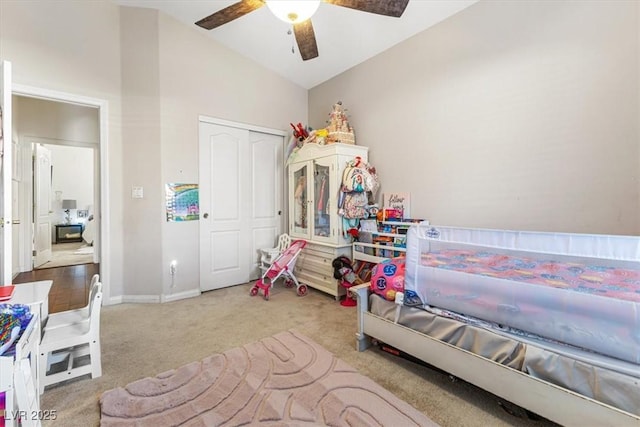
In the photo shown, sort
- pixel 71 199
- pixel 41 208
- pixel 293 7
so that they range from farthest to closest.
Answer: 1. pixel 71 199
2. pixel 41 208
3. pixel 293 7

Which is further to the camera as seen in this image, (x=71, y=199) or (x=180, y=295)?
(x=71, y=199)

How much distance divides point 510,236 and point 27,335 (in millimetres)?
2297

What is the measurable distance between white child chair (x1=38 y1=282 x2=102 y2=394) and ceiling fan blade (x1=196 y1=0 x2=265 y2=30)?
2.10m

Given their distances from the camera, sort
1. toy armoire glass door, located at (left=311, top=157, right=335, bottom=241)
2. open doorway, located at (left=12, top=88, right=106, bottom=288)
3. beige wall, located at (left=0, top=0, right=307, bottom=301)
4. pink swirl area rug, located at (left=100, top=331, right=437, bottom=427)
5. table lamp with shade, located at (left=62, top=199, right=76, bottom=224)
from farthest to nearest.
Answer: table lamp with shade, located at (left=62, top=199, right=76, bottom=224) → open doorway, located at (left=12, top=88, right=106, bottom=288) → toy armoire glass door, located at (left=311, top=157, right=335, bottom=241) → beige wall, located at (left=0, top=0, right=307, bottom=301) → pink swirl area rug, located at (left=100, top=331, right=437, bottom=427)

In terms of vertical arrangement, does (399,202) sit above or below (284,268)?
above

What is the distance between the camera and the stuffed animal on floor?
3.20m

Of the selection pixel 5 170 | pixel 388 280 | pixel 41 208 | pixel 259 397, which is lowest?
pixel 259 397

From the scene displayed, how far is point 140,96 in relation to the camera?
3230 mm

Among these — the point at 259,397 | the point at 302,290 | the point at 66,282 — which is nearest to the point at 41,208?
the point at 66,282

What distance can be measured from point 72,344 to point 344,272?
2299 millimetres

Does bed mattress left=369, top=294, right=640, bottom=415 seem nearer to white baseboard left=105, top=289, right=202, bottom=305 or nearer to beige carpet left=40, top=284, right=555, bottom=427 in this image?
beige carpet left=40, top=284, right=555, bottom=427

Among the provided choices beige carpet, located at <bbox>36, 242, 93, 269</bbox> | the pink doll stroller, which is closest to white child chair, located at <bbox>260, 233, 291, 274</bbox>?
the pink doll stroller

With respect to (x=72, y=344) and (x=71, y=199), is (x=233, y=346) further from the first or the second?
(x=71, y=199)

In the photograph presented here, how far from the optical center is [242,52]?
3801mm
